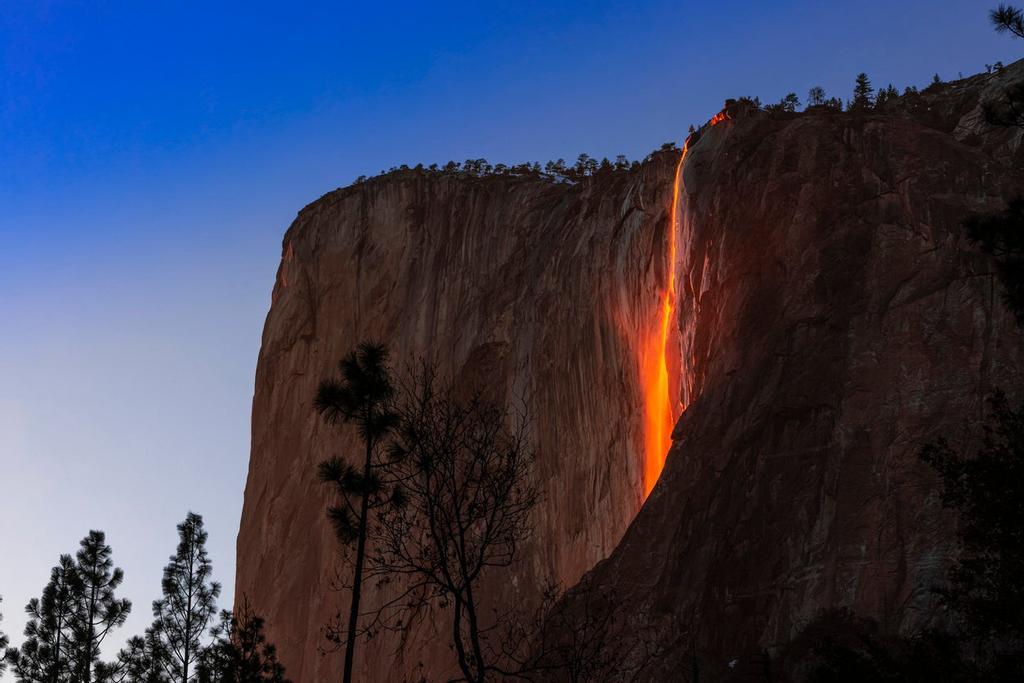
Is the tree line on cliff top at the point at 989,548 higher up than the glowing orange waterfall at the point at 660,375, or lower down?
lower down

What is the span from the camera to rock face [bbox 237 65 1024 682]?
3047 centimetres

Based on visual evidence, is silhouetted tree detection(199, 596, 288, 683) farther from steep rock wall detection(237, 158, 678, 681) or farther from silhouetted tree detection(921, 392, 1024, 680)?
steep rock wall detection(237, 158, 678, 681)

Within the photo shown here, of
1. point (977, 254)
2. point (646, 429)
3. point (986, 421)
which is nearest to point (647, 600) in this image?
point (986, 421)

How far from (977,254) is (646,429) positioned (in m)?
14.8

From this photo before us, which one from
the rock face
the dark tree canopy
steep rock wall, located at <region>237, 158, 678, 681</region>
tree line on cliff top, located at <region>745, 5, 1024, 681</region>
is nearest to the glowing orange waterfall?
the rock face

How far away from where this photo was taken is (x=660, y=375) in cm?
4562

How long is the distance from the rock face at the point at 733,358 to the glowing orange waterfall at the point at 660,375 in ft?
1.20

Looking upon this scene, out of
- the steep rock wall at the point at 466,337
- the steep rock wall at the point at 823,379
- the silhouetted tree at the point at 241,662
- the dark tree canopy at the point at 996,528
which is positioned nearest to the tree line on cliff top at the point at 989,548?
the dark tree canopy at the point at 996,528

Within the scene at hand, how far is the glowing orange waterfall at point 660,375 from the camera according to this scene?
43.8 meters

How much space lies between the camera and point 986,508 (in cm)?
2112

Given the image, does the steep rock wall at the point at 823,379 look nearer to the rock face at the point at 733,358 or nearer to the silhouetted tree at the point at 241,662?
the rock face at the point at 733,358

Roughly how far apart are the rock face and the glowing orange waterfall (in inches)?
14.5

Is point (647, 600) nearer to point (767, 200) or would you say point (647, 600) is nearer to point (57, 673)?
point (767, 200)

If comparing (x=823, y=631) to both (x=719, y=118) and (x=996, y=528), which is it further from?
(x=719, y=118)
